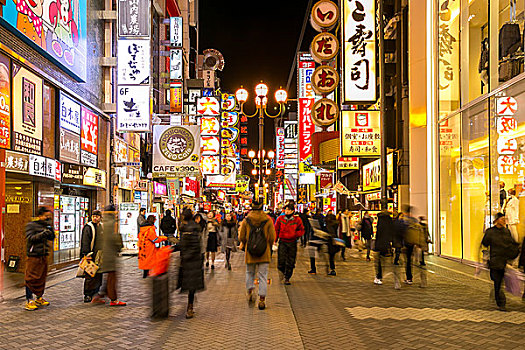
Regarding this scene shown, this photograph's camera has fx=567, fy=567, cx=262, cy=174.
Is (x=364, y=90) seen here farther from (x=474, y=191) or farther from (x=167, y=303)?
(x=167, y=303)

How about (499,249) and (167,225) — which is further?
(167,225)

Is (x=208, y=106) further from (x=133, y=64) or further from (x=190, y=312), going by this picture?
(x=190, y=312)

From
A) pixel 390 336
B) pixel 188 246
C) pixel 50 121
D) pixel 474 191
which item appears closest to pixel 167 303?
pixel 188 246

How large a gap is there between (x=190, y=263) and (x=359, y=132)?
15957 mm

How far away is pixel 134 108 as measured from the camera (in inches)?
851

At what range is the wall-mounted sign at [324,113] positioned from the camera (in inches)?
1077

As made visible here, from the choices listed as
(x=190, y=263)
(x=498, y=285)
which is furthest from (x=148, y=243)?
(x=498, y=285)

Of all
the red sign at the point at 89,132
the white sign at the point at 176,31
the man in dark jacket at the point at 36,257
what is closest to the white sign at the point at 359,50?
the red sign at the point at 89,132

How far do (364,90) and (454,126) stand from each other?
5213 millimetres

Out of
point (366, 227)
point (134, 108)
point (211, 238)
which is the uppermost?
point (134, 108)

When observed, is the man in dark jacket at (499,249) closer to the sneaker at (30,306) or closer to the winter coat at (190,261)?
the winter coat at (190,261)

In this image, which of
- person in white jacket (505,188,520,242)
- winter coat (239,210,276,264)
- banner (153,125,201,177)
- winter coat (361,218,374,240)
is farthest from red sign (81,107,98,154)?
person in white jacket (505,188,520,242)

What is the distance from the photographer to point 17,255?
15695 mm

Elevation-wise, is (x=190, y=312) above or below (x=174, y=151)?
below
